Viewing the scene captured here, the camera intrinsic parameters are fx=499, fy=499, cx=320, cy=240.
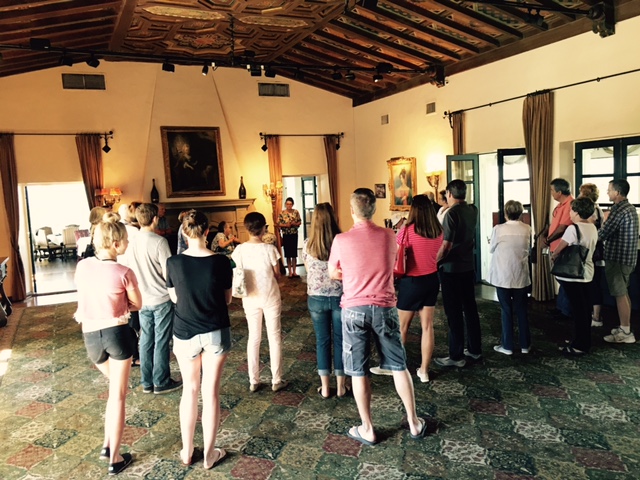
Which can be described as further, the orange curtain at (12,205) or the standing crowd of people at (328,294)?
the orange curtain at (12,205)

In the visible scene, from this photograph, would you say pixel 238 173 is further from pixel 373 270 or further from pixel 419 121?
pixel 373 270

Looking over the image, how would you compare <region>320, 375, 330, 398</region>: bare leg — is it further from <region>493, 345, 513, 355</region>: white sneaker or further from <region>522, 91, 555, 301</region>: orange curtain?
<region>522, 91, 555, 301</region>: orange curtain

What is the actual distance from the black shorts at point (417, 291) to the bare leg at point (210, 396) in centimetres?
169

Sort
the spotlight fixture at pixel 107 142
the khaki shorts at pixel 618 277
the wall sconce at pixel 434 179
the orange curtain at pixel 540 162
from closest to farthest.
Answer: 1. the khaki shorts at pixel 618 277
2. the orange curtain at pixel 540 162
3. the wall sconce at pixel 434 179
4. the spotlight fixture at pixel 107 142

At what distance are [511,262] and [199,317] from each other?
9.95 feet

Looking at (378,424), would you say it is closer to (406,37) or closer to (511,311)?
(511,311)

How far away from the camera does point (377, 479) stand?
3.00 meters

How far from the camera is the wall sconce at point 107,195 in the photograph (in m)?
9.84

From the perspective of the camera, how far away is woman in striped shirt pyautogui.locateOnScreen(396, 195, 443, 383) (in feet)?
13.1

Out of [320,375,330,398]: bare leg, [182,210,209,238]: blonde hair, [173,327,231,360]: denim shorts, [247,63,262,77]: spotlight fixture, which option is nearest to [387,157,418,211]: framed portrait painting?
[247,63,262,77]: spotlight fixture

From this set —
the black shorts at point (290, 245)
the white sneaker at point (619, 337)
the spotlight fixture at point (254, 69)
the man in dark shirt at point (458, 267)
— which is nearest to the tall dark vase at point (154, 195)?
the black shorts at point (290, 245)

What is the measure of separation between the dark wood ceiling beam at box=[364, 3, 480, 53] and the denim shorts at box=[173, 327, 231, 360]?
19.4 feet

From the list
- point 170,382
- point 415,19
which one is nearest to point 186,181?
point 415,19

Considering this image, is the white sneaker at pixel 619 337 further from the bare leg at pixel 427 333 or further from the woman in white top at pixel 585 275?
the bare leg at pixel 427 333
